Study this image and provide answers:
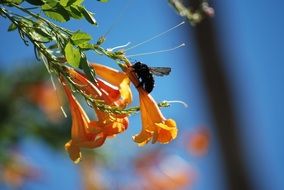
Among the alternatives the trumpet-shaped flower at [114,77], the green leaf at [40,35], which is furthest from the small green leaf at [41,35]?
the trumpet-shaped flower at [114,77]

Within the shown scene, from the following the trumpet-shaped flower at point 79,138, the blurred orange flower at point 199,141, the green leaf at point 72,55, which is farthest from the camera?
the blurred orange flower at point 199,141

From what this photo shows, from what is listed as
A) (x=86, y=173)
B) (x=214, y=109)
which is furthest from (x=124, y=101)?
(x=86, y=173)

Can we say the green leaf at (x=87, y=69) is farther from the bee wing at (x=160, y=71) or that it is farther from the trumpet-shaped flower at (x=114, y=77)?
the bee wing at (x=160, y=71)

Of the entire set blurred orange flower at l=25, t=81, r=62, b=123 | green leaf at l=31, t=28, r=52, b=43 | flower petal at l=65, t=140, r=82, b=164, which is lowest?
blurred orange flower at l=25, t=81, r=62, b=123

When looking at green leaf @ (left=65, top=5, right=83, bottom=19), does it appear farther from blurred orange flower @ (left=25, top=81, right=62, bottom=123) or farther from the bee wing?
blurred orange flower @ (left=25, top=81, right=62, bottom=123)

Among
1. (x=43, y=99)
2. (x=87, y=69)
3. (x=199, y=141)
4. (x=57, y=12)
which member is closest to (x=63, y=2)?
(x=57, y=12)

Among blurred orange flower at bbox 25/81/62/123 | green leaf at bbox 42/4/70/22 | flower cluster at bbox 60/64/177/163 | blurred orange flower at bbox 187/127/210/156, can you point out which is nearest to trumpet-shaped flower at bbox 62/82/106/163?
flower cluster at bbox 60/64/177/163
